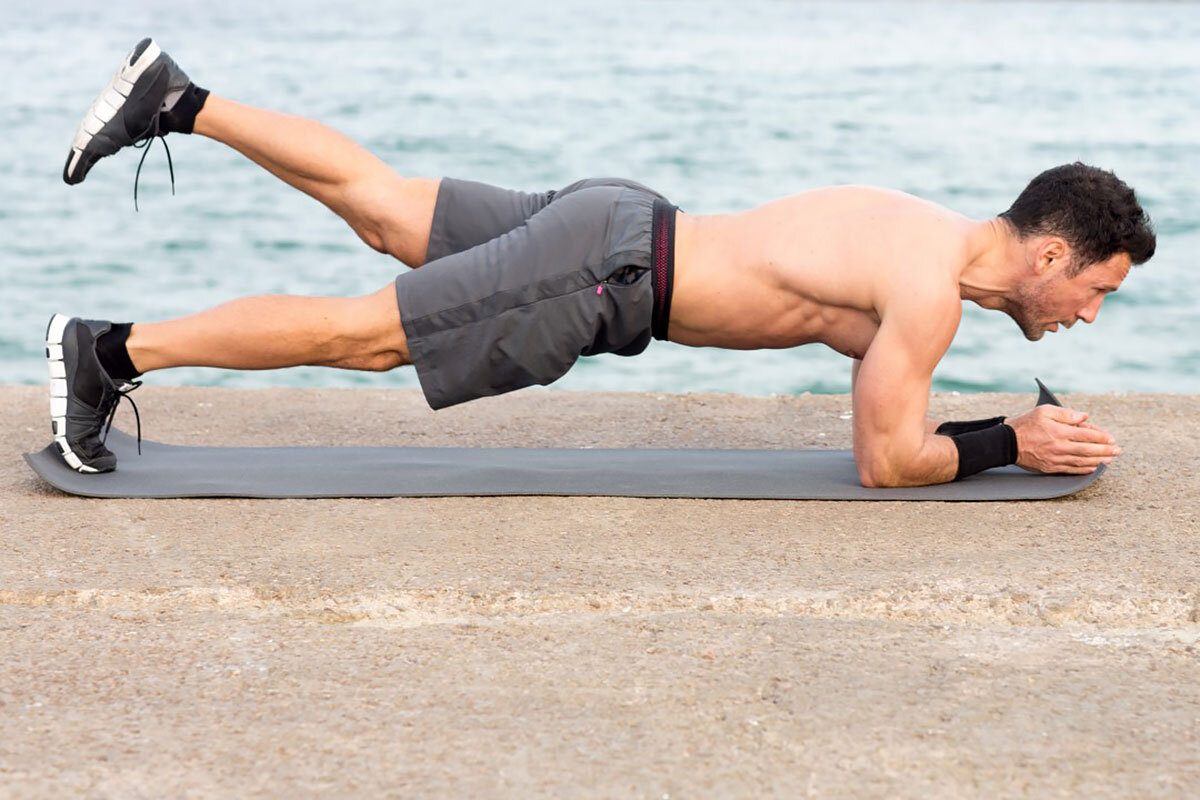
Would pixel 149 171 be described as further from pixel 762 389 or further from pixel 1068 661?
pixel 1068 661

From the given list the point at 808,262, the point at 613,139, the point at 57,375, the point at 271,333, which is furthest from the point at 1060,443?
the point at 613,139

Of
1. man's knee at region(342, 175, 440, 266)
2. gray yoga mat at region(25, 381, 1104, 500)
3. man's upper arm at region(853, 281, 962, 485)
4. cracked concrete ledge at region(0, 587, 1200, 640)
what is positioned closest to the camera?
cracked concrete ledge at region(0, 587, 1200, 640)

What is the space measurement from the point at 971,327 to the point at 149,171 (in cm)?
1056

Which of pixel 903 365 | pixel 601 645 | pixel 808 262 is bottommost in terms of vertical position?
pixel 601 645

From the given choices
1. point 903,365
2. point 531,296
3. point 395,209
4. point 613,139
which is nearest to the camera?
point 903,365

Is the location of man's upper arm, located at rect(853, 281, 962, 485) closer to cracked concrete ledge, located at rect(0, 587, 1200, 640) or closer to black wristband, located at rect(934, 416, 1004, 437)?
black wristband, located at rect(934, 416, 1004, 437)

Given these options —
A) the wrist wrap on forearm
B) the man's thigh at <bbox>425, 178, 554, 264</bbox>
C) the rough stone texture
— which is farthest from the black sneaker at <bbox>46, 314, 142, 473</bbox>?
the wrist wrap on forearm

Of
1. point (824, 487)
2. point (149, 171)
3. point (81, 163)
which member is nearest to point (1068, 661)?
point (824, 487)

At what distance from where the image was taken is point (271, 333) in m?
2.99

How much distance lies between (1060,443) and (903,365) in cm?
52

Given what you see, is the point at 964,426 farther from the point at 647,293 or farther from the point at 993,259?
the point at 647,293

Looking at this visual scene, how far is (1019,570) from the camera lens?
2.71 metres

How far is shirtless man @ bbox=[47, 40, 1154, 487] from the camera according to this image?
3006 millimetres

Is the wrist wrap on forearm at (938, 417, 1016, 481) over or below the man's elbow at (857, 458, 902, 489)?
over
